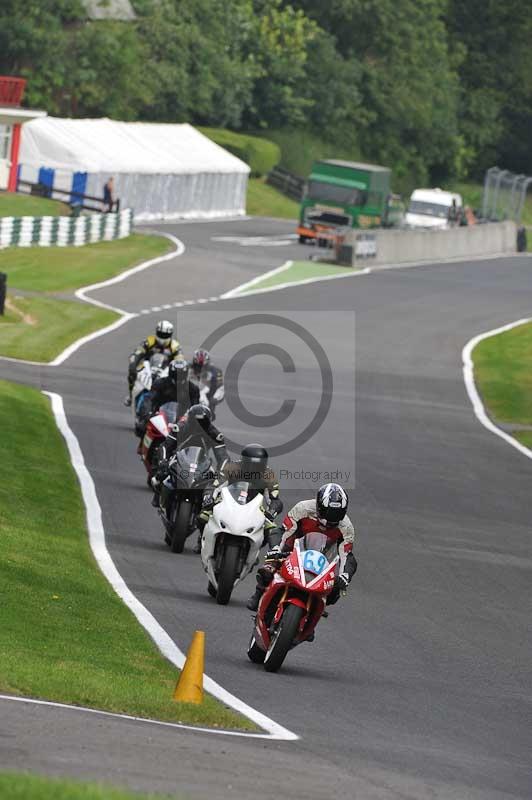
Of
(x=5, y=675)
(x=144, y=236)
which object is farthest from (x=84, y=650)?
(x=144, y=236)

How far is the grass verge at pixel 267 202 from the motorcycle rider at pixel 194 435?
68.1m

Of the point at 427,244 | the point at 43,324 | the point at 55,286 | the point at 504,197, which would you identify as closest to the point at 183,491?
the point at 43,324

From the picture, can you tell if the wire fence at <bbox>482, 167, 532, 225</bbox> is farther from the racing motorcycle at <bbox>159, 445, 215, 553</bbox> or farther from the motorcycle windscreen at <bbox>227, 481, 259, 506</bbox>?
the motorcycle windscreen at <bbox>227, 481, 259, 506</bbox>

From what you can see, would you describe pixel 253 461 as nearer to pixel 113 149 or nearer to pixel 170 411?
pixel 170 411

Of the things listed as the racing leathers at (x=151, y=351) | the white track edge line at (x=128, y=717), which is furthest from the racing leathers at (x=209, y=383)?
the white track edge line at (x=128, y=717)

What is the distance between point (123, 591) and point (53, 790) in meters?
8.47

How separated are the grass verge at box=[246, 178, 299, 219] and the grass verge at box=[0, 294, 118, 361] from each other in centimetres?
4444

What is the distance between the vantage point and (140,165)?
7188cm

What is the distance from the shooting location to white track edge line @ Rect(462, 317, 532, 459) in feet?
100.0

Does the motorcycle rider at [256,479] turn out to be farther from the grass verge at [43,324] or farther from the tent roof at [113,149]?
the tent roof at [113,149]

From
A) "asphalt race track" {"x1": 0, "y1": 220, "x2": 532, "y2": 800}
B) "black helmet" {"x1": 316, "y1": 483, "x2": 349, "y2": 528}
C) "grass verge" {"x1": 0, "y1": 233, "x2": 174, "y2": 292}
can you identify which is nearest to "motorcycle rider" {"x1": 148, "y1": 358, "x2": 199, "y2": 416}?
"asphalt race track" {"x1": 0, "y1": 220, "x2": 532, "y2": 800}

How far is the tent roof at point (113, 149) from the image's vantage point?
6975 cm

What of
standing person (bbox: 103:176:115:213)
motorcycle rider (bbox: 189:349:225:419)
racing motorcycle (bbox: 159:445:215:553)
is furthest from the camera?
standing person (bbox: 103:176:115:213)

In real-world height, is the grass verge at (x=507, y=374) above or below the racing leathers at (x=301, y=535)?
below
